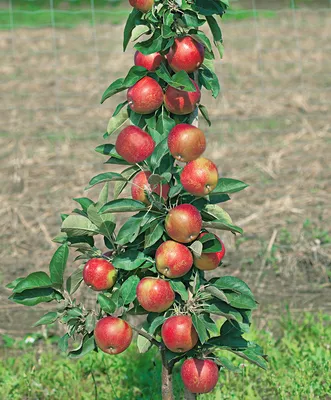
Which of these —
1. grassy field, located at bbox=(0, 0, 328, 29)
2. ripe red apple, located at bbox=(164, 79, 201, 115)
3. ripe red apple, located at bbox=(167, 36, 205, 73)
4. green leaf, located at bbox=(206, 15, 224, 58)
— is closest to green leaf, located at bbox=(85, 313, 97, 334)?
ripe red apple, located at bbox=(164, 79, 201, 115)

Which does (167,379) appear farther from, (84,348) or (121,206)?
(121,206)

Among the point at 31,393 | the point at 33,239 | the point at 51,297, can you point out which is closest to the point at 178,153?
the point at 51,297

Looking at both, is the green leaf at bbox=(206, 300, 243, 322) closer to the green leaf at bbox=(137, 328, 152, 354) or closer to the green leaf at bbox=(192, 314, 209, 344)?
the green leaf at bbox=(192, 314, 209, 344)

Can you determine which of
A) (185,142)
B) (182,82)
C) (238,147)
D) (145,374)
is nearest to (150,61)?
(182,82)

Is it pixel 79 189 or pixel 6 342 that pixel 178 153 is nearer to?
pixel 6 342

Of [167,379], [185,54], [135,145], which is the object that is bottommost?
[167,379]

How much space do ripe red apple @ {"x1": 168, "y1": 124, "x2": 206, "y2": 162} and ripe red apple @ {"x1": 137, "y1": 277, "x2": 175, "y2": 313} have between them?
0.33 metres

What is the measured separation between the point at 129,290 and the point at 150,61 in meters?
0.62

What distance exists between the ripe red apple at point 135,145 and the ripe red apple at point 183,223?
17cm

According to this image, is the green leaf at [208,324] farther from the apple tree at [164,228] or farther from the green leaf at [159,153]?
the green leaf at [159,153]

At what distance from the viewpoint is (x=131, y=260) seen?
2000 mm

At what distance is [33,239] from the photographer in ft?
14.9

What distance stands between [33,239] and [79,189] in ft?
2.45

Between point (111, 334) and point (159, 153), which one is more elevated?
point (159, 153)
